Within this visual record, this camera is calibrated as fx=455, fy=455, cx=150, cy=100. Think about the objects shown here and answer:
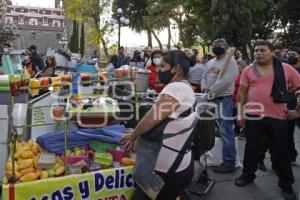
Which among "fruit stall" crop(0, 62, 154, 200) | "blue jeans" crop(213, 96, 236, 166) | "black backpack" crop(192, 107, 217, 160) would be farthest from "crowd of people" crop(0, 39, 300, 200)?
"fruit stall" crop(0, 62, 154, 200)

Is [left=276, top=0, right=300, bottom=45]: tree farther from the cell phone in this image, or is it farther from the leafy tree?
the cell phone

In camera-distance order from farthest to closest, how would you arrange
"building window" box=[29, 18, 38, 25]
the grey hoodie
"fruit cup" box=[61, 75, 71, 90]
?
"building window" box=[29, 18, 38, 25] → "fruit cup" box=[61, 75, 71, 90] → the grey hoodie

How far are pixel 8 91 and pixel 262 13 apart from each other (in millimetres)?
33766

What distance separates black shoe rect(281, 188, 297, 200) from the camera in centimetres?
503

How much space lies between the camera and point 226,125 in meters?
5.99

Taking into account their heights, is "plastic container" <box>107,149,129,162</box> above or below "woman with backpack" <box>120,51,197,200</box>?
below

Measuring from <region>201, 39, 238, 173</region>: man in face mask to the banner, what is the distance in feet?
7.14

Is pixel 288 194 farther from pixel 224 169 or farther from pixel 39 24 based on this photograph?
pixel 39 24

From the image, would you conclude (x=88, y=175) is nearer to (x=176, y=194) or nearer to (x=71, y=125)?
(x=176, y=194)

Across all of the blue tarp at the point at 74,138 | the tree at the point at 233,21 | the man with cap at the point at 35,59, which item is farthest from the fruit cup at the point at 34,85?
the tree at the point at 233,21

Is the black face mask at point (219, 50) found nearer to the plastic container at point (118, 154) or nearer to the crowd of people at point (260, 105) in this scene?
the crowd of people at point (260, 105)

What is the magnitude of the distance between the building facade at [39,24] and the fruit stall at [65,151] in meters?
84.0

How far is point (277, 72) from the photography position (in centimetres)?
497

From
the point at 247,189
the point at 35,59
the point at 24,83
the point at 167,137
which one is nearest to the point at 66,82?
the point at 24,83
